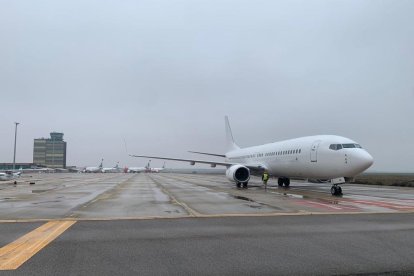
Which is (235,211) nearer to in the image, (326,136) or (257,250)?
(257,250)

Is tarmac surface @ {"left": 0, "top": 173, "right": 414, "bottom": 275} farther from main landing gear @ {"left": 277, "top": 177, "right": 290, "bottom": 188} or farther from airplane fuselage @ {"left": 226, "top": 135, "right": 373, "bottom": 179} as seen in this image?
main landing gear @ {"left": 277, "top": 177, "right": 290, "bottom": 188}

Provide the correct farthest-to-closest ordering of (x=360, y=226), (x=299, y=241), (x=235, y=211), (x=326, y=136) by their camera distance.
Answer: (x=326, y=136) → (x=235, y=211) → (x=360, y=226) → (x=299, y=241)

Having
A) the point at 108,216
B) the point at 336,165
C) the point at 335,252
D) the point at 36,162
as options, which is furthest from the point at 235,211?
the point at 36,162

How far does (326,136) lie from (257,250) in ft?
61.2

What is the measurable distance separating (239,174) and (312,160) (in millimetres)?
7471

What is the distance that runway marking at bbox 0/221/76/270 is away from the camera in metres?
6.41

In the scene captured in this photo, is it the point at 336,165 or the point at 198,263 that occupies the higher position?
the point at 336,165

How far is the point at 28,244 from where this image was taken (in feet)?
25.7

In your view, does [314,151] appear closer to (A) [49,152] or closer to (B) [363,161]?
(B) [363,161]

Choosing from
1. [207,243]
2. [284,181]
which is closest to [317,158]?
[284,181]

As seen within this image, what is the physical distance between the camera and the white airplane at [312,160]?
21156 mm

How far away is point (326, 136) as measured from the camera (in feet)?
80.7

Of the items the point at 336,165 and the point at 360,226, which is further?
the point at 336,165

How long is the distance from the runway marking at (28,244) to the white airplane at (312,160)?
15.5 m
